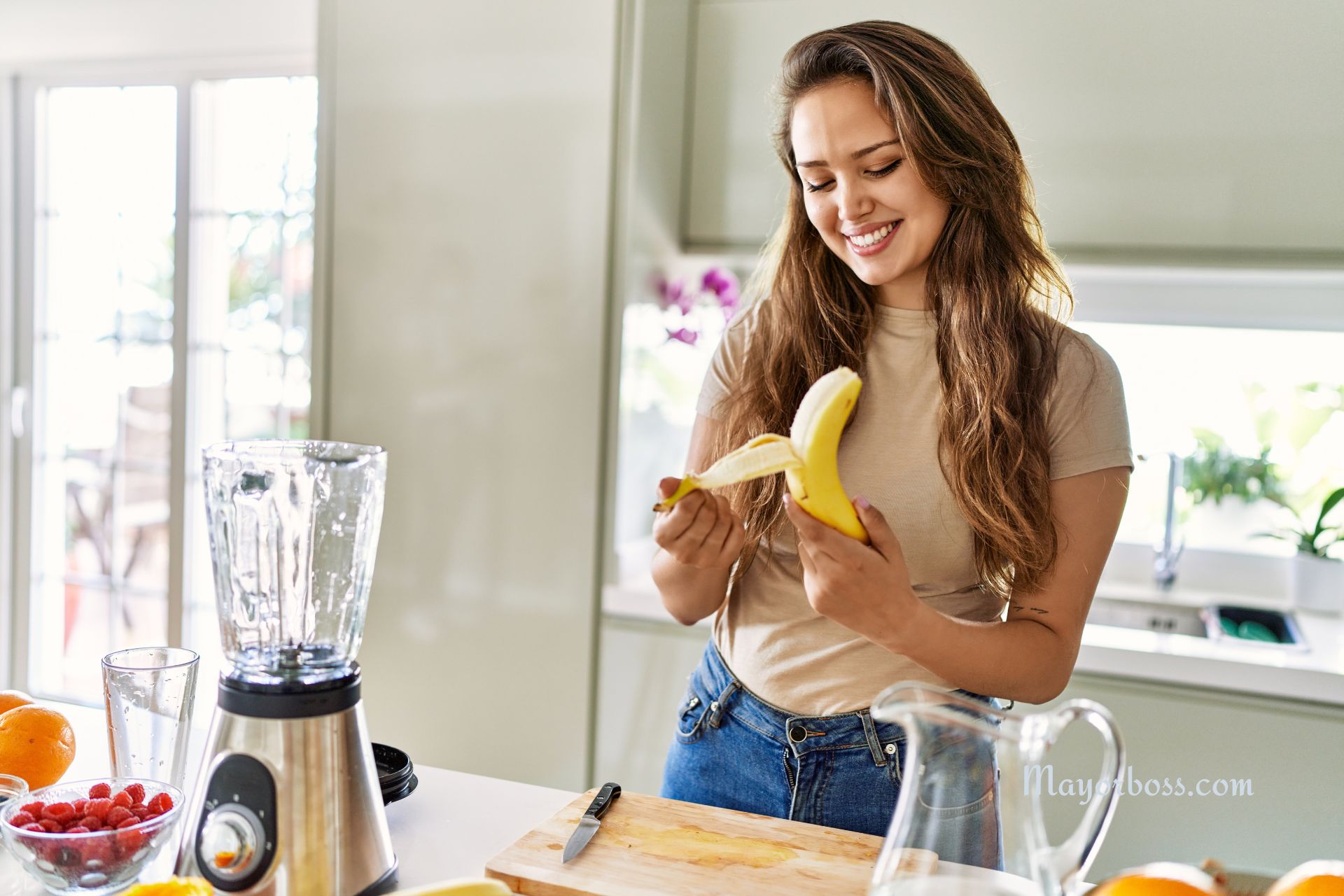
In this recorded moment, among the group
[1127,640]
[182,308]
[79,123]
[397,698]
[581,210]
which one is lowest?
[397,698]

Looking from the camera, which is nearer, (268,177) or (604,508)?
(604,508)

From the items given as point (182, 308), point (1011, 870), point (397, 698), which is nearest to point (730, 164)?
point (397, 698)

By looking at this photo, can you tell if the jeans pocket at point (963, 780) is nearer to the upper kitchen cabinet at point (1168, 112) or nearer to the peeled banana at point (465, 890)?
the peeled banana at point (465, 890)

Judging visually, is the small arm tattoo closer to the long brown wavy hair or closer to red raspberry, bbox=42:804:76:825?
the long brown wavy hair

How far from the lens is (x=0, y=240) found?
2.95 m

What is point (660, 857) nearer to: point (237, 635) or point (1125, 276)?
point (237, 635)

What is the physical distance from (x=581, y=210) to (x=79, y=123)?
1647 millimetres

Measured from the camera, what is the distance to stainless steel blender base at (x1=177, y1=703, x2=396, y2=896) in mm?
750

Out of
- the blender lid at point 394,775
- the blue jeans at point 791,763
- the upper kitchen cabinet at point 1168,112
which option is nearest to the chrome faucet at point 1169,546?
the upper kitchen cabinet at point 1168,112

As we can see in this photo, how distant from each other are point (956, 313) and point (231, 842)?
2.71 ft

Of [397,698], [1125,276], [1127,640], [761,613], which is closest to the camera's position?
[761,613]

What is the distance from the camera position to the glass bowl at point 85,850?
0.76 meters

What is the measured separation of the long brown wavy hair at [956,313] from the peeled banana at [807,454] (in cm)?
30

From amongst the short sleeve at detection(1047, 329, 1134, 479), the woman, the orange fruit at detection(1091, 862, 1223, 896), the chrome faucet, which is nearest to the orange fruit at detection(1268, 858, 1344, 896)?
the orange fruit at detection(1091, 862, 1223, 896)
